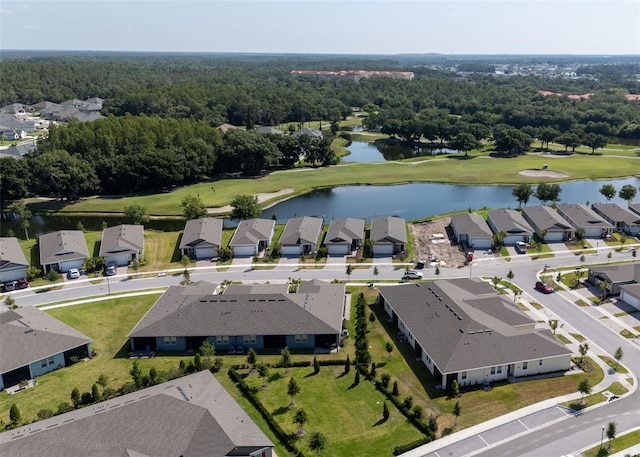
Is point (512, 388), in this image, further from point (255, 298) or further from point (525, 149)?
point (525, 149)

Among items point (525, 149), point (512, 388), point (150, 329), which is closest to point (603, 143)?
point (525, 149)

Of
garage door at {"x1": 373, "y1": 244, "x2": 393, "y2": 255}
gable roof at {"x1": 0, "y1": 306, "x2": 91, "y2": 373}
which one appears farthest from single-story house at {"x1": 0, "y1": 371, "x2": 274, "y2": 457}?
garage door at {"x1": 373, "y1": 244, "x2": 393, "y2": 255}

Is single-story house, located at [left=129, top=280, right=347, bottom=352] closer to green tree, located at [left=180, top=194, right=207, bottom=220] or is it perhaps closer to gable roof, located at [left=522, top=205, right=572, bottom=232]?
green tree, located at [left=180, top=194, right=207, bottom=220]

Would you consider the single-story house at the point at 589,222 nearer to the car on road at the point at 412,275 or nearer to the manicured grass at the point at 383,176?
the car on road at the point at 412,275

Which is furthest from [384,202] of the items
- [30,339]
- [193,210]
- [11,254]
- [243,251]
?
[30,339]

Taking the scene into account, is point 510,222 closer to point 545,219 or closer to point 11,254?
point 545,219
